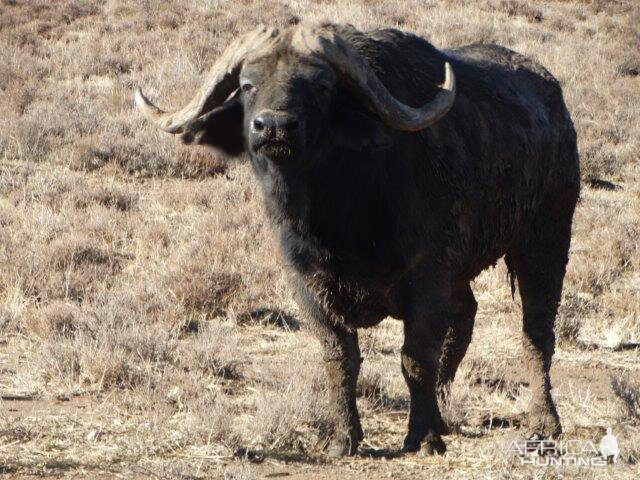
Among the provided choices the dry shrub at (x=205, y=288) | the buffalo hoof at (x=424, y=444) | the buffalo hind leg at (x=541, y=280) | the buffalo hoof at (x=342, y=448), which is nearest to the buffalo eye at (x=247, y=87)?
the buffalo hoof at (x=342, y=448)

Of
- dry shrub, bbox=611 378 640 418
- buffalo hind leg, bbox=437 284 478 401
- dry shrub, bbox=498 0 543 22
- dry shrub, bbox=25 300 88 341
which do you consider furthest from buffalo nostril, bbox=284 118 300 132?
dry shrub, bbox=498 0 543 22

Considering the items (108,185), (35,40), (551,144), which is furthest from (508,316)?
(35,40)

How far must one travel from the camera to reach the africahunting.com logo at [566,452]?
5.89 meters

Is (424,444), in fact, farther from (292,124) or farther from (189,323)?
(189,323)

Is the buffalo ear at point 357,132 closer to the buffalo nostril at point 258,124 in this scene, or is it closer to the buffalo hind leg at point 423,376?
the buffalo nostril at point 258,124

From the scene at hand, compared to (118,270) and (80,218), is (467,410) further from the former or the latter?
(80,218)

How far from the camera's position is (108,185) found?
12.5 m

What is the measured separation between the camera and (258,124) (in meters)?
4.99

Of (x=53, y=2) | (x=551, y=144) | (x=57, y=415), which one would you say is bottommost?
(x=57, y=415)

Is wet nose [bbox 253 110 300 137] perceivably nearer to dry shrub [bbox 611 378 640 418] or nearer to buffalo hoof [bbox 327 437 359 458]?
buffalo hoof [bbox 327 437 359 458]

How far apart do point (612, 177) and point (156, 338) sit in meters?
9.55

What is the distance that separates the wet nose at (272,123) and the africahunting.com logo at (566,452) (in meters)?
2.31

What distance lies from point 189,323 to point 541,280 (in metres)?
2.99

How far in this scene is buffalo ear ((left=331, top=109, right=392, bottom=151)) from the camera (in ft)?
17.8
